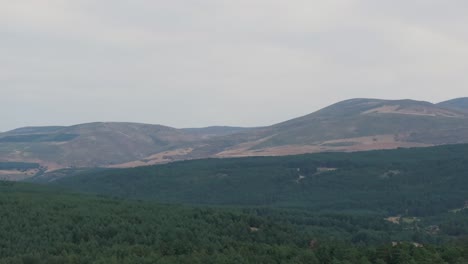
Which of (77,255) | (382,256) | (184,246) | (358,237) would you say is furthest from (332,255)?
(358,237)

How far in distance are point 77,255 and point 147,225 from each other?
122ft

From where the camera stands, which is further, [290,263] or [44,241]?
[44,241]

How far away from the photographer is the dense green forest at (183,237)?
100312mm

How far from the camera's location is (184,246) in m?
114

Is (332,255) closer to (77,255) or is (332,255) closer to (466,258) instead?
(466,258)

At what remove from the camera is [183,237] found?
13062 centimetres

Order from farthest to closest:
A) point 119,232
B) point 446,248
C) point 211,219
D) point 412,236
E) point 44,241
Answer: point 412,236 < point 211,219 < point 119,232 < point 44,241 < point 446,248

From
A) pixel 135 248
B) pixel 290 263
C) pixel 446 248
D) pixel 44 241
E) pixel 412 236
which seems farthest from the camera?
pixel 412 236

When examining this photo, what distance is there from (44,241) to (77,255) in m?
20.5

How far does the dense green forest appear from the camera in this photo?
329 feet

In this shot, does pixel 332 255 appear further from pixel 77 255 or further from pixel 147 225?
pixel 147 225

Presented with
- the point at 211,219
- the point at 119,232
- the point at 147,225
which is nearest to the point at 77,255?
the point at 119,232

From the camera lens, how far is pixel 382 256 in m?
97.7

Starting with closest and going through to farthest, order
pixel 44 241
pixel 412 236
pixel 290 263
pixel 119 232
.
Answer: pixel 290 263 < pixel 44 241 < pixel 119 232 < pixel 412 236
